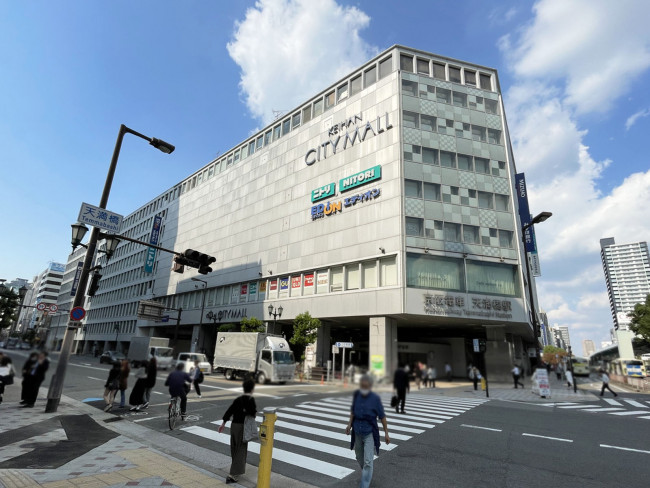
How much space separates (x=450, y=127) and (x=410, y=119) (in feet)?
17.6

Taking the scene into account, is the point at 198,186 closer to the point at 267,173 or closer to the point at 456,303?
the point at 267,173

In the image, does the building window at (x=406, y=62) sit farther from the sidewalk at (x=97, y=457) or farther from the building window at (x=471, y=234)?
the sidewalk at (x=97, y=457)

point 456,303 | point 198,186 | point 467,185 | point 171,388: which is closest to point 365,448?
point 171,388

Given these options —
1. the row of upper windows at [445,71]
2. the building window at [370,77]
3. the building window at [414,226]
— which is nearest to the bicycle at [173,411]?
the building window at [414,226]

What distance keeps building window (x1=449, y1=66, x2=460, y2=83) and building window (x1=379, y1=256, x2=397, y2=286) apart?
26.2 m

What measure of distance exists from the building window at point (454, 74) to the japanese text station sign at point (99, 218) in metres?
45.1

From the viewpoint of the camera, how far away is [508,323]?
3516 cm

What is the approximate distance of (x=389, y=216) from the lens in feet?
119

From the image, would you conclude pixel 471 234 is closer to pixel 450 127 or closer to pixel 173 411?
pixel 450 127

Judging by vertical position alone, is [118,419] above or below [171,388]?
below

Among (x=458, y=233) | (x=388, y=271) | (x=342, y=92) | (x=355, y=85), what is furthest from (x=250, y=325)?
(x=355, y=85)

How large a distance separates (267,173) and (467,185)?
29698 millimetres

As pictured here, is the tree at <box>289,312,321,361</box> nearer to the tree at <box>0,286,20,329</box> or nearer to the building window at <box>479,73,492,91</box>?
the tree at <box>0,286,20,329</box>

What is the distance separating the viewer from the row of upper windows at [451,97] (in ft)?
133
